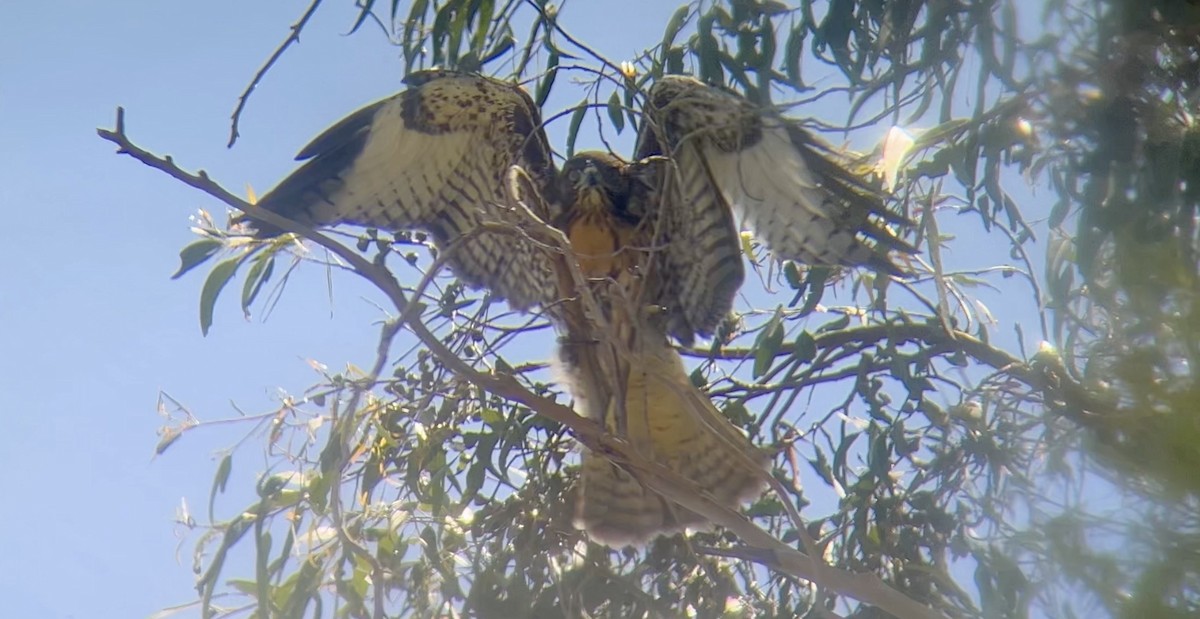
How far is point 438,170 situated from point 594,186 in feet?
1.58

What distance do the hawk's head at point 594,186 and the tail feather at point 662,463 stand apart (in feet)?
1.57

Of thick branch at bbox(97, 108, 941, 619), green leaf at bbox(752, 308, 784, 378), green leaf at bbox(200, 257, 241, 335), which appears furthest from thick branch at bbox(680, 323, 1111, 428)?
green leaf at bbox(200, 257, 241, 335)

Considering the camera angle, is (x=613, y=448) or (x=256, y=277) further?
(x=256, y=277)

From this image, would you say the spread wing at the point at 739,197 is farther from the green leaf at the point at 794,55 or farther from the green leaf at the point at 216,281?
the green leaf at the point at 216,281

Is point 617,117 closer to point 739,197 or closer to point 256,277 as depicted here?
point 739,197

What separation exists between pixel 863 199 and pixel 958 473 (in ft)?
2.03

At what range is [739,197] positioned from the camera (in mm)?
2588

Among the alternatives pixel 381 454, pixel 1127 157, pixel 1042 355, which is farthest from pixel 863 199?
pixel 381 454

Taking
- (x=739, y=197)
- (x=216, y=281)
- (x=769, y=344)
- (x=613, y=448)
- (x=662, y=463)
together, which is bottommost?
(x=613, y=448)

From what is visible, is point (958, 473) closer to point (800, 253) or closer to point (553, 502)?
point (800, 253)

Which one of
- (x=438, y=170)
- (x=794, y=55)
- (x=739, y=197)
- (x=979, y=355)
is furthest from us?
(x=438, y=170)

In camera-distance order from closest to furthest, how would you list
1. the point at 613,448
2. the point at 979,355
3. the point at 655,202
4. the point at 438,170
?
1. the point at 613,448
2. the point at 979,355
3. the point at 438,170
4. the point at 655,202

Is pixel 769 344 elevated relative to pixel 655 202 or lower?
lower

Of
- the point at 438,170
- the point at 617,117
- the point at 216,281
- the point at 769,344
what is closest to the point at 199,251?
the point at 216,281
